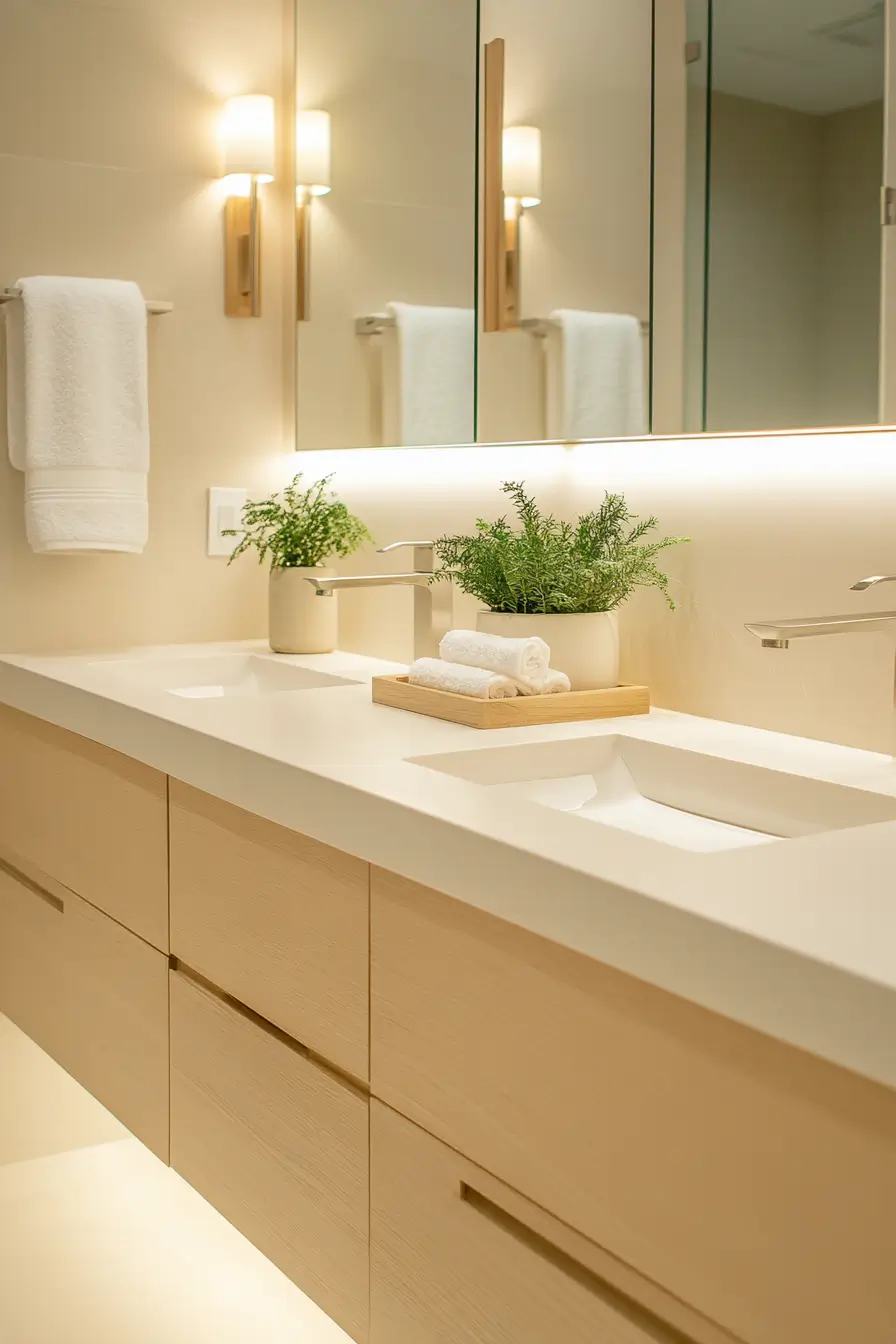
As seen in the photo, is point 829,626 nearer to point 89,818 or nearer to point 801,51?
point 801,51

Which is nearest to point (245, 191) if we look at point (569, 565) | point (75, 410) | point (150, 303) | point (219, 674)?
point (150, 303)

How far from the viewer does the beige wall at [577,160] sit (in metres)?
1.73

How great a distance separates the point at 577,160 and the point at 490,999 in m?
1.17

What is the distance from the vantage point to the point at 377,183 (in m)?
2.28

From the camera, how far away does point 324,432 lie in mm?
2477

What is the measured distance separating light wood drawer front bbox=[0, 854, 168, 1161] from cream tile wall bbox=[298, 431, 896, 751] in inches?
31.0

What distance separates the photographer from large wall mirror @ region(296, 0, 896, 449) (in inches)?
58.2

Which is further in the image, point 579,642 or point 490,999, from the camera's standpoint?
point 579,642

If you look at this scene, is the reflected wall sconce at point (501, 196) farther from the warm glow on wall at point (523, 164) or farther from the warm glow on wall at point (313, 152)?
the warm glow on wall at point (313, 152)

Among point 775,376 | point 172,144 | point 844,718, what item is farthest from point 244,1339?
point 172,144

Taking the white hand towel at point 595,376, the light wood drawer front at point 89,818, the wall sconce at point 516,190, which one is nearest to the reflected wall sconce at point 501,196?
the wall sconce at point 516,190

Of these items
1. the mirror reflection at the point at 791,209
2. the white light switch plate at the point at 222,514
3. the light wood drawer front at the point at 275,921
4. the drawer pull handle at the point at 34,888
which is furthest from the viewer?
the white light switch plate at the point at 222,514

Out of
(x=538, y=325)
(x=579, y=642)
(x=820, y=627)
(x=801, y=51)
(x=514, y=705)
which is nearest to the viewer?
(x=820, y=627)

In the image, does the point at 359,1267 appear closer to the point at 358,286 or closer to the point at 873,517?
the point at 873,517
